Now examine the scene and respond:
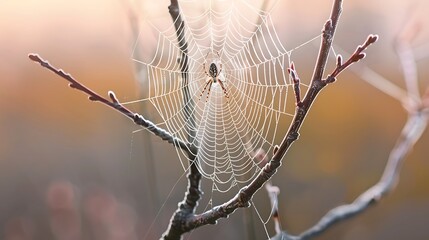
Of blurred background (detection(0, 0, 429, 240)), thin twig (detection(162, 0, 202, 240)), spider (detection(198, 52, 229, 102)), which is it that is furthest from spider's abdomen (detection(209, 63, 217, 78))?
blurred background (detection(0, 0, 429, 240))

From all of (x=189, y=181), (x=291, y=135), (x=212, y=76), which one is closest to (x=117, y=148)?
(x=212, y=76)

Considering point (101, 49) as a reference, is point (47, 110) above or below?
below

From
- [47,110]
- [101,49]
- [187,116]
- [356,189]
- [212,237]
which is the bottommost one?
[212,237]

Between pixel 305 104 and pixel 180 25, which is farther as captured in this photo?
pixel 180 25

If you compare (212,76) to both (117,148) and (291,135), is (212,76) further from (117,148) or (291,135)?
(117,148)

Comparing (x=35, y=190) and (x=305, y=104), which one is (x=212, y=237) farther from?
(x=305, y=104)

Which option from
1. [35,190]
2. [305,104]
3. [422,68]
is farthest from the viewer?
[35,190]

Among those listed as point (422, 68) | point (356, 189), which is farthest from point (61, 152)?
Result: point (422, 68)

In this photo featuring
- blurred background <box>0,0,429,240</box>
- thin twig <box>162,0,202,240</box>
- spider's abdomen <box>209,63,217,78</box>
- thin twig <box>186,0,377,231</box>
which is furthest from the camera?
blurred background <box>0,0,429,240</box>

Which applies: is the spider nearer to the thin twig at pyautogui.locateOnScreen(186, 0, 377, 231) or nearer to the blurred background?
the thin twig at pyautogui.locateOnScreen(186, 0, 377, 231)
